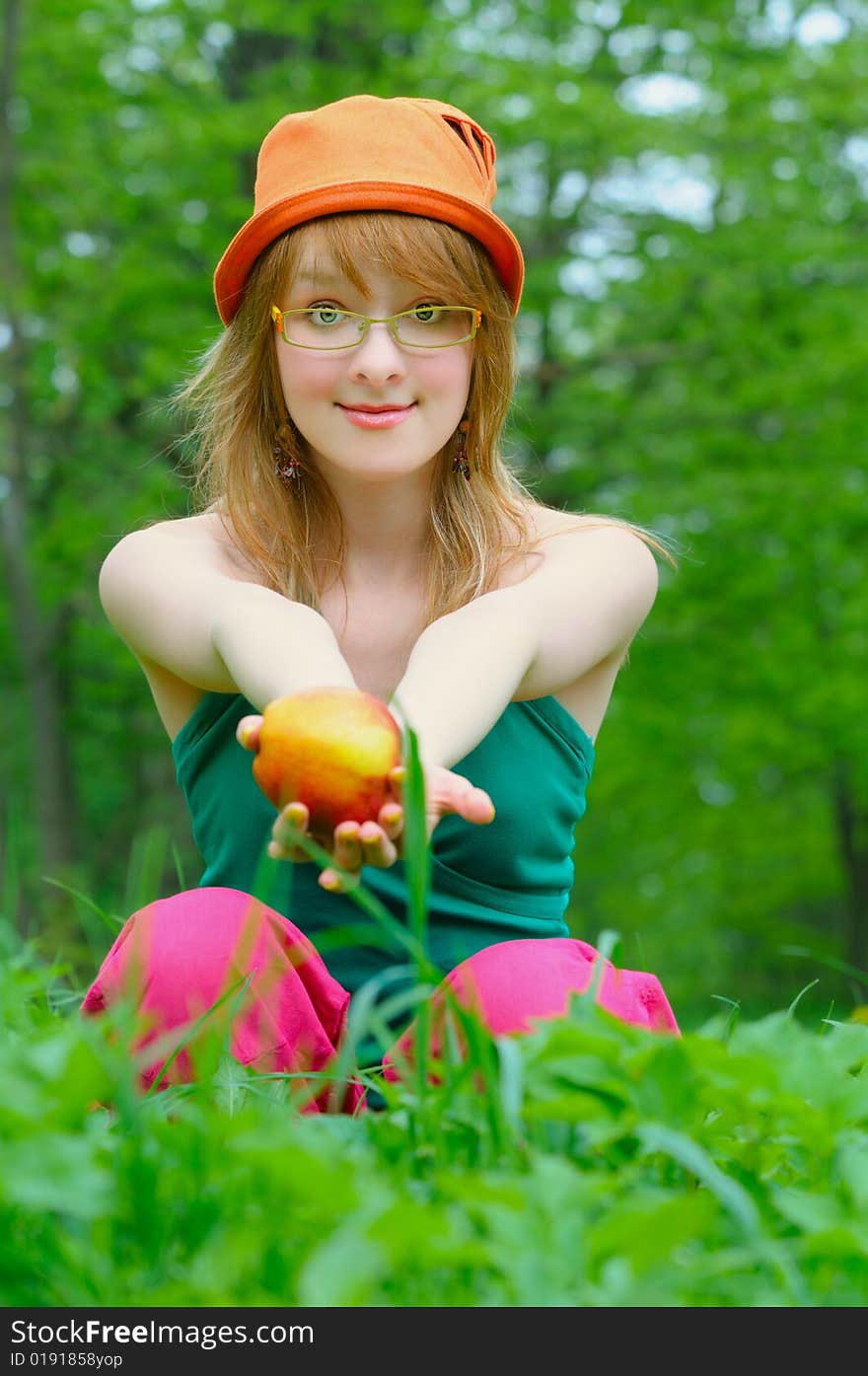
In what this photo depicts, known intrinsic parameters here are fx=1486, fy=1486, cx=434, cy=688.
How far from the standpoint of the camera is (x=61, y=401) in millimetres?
11906

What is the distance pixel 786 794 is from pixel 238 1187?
15.8 m

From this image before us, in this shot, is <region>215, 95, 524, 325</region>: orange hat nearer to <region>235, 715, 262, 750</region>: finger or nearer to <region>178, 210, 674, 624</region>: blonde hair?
<region>178, 210, 674, 624</region>: blonde hair

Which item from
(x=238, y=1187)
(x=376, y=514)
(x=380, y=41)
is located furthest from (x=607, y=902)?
(x=238, y=1187)

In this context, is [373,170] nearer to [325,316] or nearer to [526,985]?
[325,316]

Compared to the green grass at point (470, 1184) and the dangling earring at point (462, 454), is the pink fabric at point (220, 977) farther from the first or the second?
the dangling earring at point (462, 454)

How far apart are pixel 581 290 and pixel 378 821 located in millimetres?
9933

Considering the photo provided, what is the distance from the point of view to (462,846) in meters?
2.35

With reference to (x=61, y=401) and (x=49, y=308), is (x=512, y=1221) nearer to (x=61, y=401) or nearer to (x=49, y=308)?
(x=49, y=308)

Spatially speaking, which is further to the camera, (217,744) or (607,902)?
(607,902)

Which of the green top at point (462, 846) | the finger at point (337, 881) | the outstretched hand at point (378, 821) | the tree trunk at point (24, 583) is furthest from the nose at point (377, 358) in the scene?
the tree trunk at point (24, 583)

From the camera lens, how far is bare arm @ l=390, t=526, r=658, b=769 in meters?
1.86

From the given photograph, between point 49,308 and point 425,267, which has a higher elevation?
point 425,267

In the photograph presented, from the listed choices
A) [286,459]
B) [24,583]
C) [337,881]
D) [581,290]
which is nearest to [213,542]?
[286,459]

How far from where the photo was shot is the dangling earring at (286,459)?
264 centimetres
